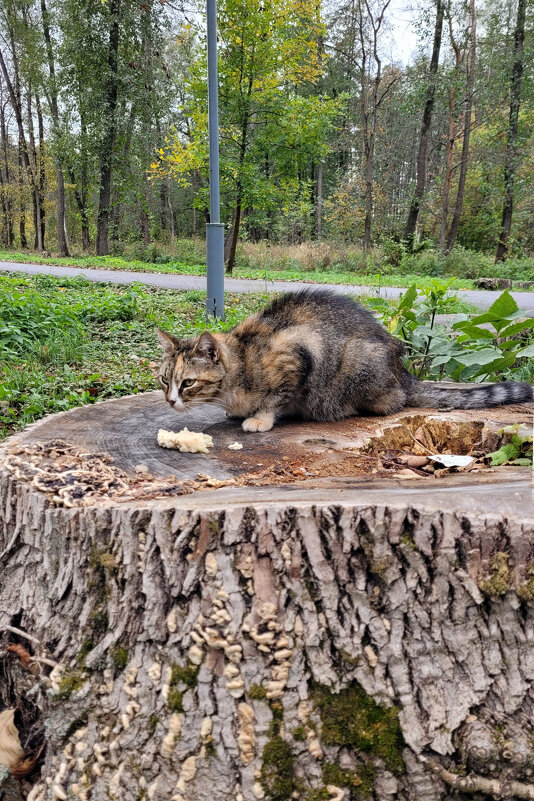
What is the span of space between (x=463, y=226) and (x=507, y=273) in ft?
36.0

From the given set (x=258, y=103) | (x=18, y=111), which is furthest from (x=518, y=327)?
(x=18, y=111)

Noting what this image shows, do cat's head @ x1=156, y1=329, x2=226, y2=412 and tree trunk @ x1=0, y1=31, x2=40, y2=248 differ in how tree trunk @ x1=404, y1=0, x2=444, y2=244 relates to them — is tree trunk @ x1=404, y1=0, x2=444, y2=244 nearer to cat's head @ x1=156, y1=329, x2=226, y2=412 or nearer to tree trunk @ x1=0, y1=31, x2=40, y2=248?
cat's head @ x1=156, y1=329, x2=226, y2=412

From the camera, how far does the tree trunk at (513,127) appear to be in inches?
732

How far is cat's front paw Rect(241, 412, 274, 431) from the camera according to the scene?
268cm

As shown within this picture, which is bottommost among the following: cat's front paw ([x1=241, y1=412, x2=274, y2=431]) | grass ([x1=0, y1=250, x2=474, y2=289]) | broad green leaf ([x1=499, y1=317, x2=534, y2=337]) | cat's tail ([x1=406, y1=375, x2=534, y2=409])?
cat's front paw ([x1=241, y1=412, x2=274, y2=431])

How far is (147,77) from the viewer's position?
18.8 m

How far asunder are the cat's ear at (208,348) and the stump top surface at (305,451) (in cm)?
35

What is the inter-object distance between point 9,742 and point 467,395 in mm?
2462

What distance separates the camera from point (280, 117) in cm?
1343

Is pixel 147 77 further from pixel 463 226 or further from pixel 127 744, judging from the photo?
pixel 127 744

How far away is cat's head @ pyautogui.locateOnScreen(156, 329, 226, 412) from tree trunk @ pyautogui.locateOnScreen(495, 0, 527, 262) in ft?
67.5

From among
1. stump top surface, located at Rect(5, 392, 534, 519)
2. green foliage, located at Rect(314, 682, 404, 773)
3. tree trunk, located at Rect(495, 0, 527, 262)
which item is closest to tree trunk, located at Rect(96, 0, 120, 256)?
tree trunk, located at Rect(495, 0, 527, 262)

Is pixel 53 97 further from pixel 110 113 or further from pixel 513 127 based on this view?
pixel 513 127

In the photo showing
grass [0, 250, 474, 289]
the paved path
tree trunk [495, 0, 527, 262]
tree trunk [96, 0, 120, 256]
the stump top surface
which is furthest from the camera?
tree trunk [495, 0, 527, 262]
